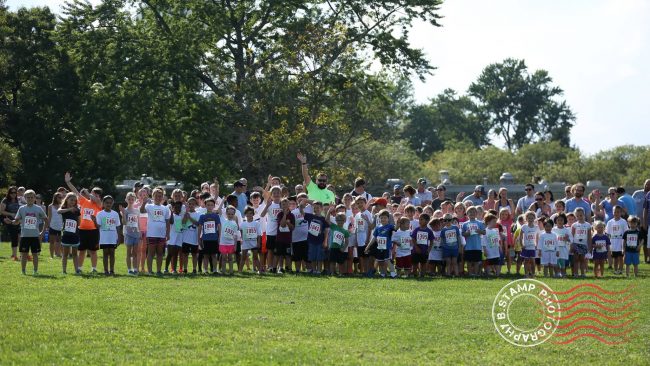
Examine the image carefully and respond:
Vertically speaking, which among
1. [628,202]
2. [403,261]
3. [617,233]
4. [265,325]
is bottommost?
[265,325]

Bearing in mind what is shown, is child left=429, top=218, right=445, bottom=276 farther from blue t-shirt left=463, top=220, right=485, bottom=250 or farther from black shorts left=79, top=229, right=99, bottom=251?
black shorts left=79, top=229, right=99, bottom=251

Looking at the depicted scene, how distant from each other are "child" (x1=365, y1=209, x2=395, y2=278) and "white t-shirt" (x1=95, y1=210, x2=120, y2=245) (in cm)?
574

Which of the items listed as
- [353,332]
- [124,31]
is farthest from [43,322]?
[124,31]

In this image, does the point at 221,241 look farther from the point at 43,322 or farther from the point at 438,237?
the point at 43,322

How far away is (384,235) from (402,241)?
0.44m

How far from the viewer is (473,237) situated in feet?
75.0

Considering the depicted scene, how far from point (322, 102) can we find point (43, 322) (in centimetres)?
2876

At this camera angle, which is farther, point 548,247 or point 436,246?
point 436,246

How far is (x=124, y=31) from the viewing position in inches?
1650

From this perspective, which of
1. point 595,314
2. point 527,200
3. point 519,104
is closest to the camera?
point 595,314

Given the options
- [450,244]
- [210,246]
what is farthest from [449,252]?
[210,246]

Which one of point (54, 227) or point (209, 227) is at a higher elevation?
point (54, 227)

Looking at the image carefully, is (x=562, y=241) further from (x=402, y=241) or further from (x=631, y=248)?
(x=402, y=241)

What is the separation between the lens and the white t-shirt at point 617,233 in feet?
78.1
